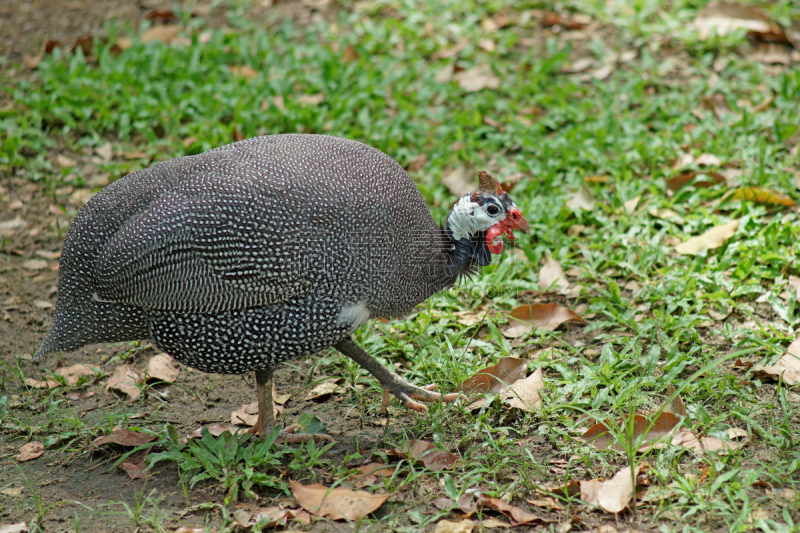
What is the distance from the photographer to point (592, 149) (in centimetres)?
500

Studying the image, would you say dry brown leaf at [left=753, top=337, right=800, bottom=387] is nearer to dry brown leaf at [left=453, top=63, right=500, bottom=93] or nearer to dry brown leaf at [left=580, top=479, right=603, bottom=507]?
dry brown leaf at [left=580, top=479, right=603, bottom=507]

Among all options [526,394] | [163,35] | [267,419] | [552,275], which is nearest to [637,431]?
[526,394]

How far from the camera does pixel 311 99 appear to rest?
18.7ft

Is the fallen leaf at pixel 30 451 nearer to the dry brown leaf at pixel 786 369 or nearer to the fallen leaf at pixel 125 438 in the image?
the fallen leaf at pixel 125 438

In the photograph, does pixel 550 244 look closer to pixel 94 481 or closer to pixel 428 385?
pixel 428 385

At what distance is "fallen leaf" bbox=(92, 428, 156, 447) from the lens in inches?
131

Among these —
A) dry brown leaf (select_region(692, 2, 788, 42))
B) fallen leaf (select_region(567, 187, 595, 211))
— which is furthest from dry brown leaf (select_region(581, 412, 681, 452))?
dry brown leaf (select_region(692, 2, 788, 42))

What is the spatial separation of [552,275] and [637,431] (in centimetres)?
129

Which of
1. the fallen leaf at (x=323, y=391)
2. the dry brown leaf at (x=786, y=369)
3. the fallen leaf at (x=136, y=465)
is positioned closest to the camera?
the fallen leaf at (x=136, y=465)

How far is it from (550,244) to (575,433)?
4.98ft

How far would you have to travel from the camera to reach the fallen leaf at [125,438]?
3328 millimetres

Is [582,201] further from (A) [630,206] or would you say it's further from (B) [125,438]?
(B) [125,438]

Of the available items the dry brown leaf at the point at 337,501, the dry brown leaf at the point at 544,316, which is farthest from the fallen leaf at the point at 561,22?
the dry brown leaf at the point at 337,501

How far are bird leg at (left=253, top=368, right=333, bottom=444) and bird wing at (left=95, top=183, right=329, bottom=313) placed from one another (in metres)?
0.43
